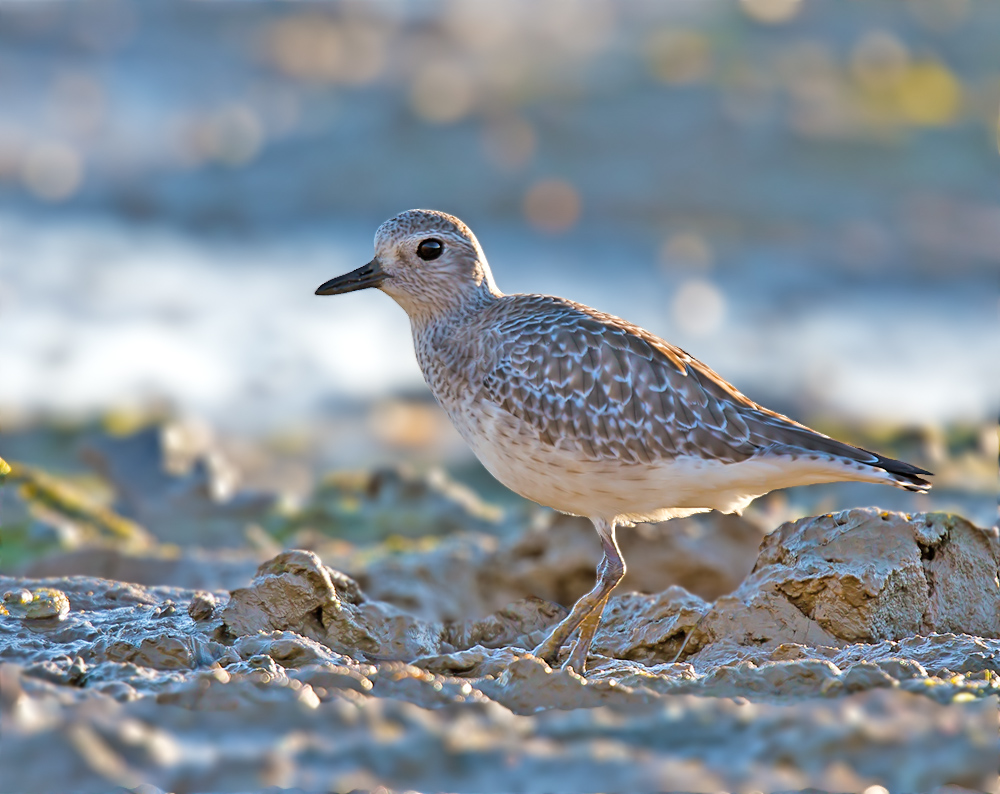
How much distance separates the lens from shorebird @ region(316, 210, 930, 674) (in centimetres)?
551

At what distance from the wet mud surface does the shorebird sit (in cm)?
50

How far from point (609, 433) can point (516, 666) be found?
61.6 inches

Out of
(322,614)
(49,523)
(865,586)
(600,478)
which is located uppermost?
(600,478)

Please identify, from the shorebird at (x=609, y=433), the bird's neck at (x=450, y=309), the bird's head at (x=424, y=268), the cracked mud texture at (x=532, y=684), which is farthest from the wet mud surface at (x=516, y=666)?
the bird's head at (x=424, y=268)

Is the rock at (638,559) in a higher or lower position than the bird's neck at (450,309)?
lower

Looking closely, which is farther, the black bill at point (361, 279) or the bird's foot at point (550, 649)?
the black bill at point (361, 279)

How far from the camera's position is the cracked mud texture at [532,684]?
339 centimetres

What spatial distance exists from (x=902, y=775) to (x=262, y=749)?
6.46ft

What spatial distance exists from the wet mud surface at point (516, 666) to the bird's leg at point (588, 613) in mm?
165

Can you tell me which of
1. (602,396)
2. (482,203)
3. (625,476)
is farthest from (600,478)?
(482,203)

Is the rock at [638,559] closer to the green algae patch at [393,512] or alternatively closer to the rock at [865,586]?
the green algae patch at [393,512]

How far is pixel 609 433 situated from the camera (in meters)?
5.57

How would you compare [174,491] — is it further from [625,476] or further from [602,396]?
[625,476]

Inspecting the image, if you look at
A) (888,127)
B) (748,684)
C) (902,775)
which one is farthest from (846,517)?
(888,127)
